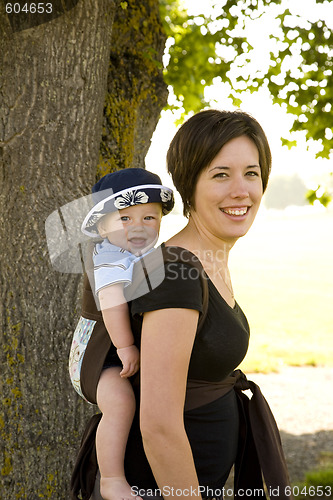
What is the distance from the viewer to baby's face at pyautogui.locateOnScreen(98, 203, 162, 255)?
7.81ft

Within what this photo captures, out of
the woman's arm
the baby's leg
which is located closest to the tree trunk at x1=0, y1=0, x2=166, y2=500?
the baby's leg

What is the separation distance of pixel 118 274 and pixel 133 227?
319 mm

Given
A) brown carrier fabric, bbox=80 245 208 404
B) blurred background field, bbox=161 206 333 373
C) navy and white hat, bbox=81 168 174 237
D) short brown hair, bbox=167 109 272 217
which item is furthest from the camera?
blurred background field, bbox=161 206 333 373

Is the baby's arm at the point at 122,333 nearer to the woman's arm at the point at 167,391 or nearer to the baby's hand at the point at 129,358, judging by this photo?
the baby's hand at the point at 129,358

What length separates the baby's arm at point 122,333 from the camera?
202 centimetres

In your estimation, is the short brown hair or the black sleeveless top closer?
the black sleeveless top

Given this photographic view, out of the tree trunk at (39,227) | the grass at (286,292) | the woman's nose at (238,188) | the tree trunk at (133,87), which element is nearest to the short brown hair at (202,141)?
the woman's nose at (238,188)

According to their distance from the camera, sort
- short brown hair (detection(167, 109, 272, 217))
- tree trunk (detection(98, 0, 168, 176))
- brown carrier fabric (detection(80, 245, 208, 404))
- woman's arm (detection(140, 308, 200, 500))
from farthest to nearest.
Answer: tree trunk (detection(98, 0, 168, 176))
short brown hair (detection(167, 109, 272, 217))
brown carrier fabric (detection(80, 245, 208, 404))
woman's arm (detection(140, 308, 200, 500))

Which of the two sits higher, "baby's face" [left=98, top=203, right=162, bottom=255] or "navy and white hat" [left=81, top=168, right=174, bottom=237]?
"navy and white hat" [left=81, top=168, right=174, bottom=237]

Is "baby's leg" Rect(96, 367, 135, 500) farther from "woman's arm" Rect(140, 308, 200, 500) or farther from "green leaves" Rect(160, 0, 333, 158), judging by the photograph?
"green leaves" Rect(160, 0, 333, 158)

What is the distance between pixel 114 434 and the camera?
2049 mm

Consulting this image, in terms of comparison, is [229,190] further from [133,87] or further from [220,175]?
[133,87]

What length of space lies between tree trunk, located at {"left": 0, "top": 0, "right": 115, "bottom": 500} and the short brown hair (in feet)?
3.85

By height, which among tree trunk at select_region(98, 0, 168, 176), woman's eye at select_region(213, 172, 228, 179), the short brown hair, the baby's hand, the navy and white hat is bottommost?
the baby's hand
